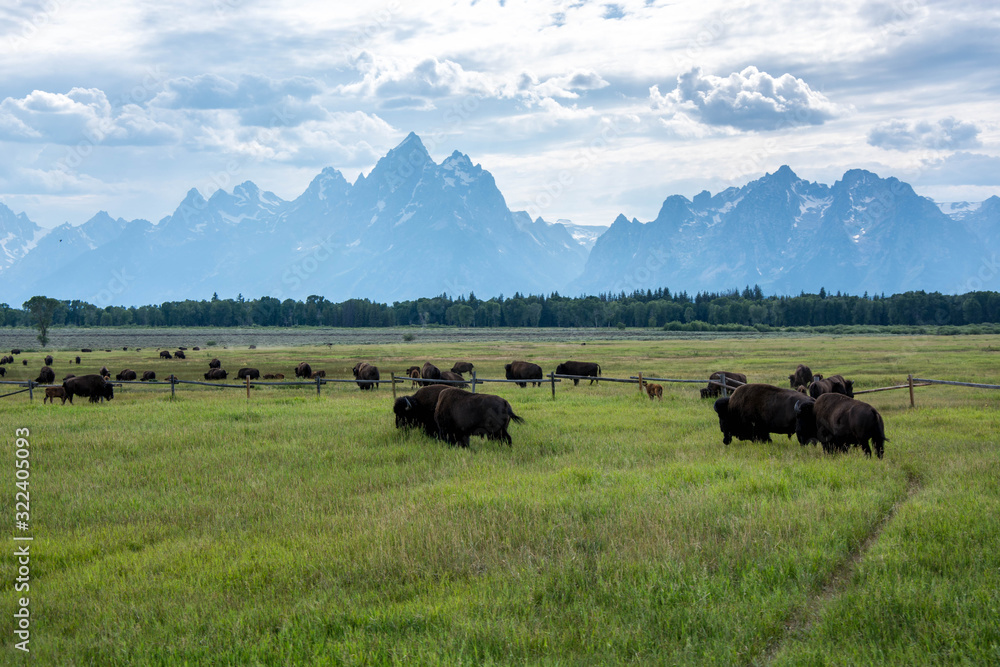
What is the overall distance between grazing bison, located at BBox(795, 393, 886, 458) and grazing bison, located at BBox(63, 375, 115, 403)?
3023cm

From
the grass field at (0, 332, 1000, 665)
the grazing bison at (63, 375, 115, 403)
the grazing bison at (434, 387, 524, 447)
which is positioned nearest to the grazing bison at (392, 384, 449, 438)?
the grazing bison at (434, 387, 524, 447)

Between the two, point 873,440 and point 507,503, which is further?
point 873,440

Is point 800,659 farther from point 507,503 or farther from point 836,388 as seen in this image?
point 836,388

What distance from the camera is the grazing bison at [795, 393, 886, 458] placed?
12.7 m

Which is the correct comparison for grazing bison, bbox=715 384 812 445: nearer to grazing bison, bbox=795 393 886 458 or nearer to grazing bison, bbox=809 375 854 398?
grazing bison, bbox=795 393 886 458

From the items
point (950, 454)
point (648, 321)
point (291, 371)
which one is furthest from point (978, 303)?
point (950, 454)

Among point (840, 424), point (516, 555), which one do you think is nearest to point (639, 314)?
point (840, 424)

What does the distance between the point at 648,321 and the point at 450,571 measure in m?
180

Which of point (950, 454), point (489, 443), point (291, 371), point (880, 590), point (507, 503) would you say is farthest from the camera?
point (291, 371)

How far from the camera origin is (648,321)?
18225 centimetres

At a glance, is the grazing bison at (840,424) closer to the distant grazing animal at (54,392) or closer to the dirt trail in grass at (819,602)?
the dirt trail in grass at (819,602)

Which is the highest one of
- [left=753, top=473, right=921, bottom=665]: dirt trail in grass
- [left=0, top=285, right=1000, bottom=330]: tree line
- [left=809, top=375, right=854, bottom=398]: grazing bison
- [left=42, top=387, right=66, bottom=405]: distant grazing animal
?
[left=0, top=285, right=1000, bottom=330]: tree line

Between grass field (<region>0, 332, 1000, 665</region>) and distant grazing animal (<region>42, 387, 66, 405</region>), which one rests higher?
grass field (<region>0, 332, 1000, 665</region>)

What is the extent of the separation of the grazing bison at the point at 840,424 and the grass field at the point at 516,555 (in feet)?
1.33
